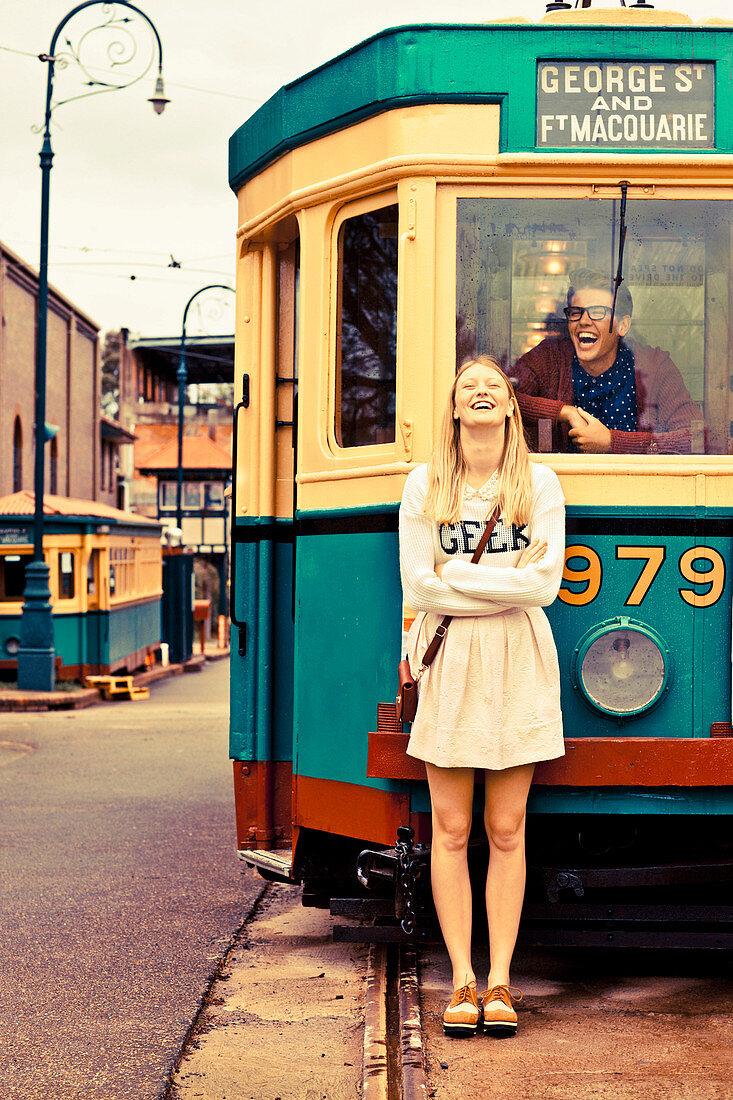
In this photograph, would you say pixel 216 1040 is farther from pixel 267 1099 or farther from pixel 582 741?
pixel 582 741

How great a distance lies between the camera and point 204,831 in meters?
8.25

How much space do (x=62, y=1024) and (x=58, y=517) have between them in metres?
14.2

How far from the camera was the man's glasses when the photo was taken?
4.41 meters

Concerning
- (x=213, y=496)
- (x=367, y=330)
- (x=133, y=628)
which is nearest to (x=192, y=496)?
(x=213, y=496)

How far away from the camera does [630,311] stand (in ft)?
14.5

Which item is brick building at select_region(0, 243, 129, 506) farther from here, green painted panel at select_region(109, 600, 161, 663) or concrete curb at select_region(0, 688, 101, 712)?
concrete curb at select_region(0, 688, 101, 712)

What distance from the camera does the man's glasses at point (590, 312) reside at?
4406 mm

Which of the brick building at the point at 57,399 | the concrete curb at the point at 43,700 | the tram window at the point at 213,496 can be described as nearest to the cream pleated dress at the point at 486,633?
the concrete curb at the point at 43,700

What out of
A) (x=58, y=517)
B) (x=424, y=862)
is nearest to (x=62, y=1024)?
(x=424, y=862)

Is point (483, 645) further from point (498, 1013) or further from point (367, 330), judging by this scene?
point (367, 330)

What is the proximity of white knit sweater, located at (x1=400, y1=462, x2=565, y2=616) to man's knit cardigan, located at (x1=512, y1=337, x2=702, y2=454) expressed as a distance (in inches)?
13.2

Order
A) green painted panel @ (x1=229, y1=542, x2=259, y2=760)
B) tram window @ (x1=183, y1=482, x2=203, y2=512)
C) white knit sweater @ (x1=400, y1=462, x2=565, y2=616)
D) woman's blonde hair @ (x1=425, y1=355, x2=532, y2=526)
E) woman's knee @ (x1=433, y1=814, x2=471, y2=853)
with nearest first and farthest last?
1. white knit sweater @ (x1=400, y1=462, x2=565, y2=616)
2. woman's blonde hair @ (x1=425, y1=355, x2=532, y2=526)
3. woman's knee @ (x1=433, y1=814, x2=471, y2=853)
4. green painted panel @ (x1=229, y1=542, x2=259, y2=760)
5. tram window @ (x1=183, y1=482, x2=203, y2=512)

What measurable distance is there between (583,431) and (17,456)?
29315 millimetres

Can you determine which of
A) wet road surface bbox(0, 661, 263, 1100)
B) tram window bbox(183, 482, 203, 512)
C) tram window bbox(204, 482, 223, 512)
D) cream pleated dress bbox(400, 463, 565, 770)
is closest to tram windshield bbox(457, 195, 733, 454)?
cream pleated dress bbox(400, 463, 565, 770)
